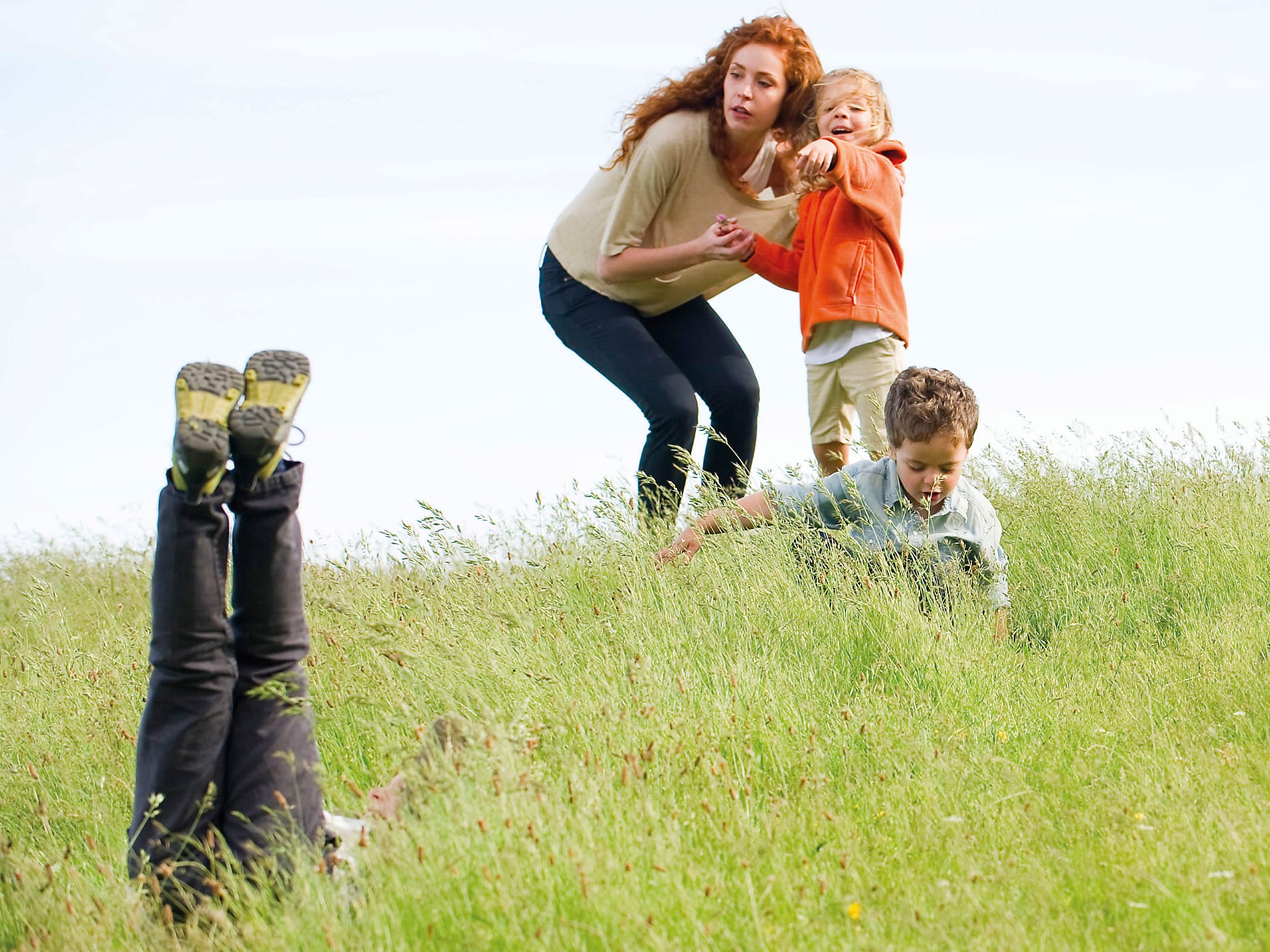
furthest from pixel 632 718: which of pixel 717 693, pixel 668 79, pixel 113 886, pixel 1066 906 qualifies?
pixel 668 79

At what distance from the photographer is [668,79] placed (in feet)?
18.4

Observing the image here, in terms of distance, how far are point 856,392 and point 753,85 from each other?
1.48m

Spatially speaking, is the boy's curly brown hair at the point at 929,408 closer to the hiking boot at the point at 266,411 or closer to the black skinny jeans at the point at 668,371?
the black skinny jeans at the point at 668,371

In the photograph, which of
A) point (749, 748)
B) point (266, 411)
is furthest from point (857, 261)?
point (266, 411)

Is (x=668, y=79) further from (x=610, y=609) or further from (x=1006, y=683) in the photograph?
(x=1006, y=683)

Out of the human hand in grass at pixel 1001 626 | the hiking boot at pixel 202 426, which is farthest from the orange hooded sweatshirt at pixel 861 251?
the hiking boot at pixel 202 426

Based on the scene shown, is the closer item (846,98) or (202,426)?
(202,426)

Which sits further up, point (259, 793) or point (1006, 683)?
point (1006, 683)

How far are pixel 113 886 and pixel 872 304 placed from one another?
12.1 ft

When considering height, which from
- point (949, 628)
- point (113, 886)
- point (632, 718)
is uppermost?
point (949, 628)

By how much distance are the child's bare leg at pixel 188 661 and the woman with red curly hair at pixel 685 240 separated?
266 cm

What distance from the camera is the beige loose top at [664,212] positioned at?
5355mm

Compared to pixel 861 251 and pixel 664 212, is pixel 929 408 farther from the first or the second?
pixel 664 212

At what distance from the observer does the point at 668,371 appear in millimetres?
5238
